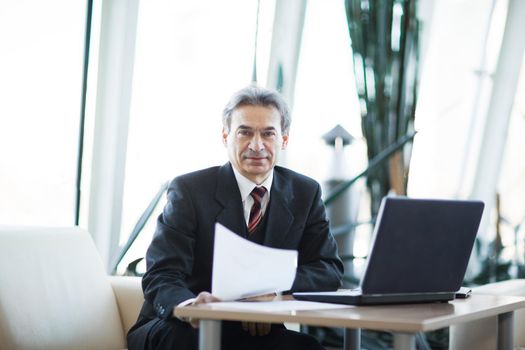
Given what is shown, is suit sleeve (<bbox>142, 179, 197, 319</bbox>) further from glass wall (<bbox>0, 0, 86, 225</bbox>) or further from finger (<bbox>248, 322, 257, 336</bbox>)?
glass wall (<bbox>0, 0, 86, 225</bbox>)

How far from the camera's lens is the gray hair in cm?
270

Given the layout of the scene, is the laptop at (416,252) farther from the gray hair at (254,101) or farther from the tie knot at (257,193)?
the gray hair at (254,101)

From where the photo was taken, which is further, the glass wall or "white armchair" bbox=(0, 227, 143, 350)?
the glass wall

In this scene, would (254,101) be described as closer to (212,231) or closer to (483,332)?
(212,231)

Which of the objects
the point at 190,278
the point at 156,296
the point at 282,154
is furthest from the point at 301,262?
the point at 282,154

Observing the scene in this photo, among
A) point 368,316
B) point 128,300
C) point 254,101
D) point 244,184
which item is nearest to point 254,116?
point 254,101

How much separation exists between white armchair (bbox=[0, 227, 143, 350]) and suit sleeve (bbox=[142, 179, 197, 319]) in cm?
36

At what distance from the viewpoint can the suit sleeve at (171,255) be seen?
227cm

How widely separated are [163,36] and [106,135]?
0.65 metres

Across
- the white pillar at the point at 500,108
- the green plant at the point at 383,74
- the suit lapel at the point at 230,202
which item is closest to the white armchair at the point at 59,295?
the suit lapel at the point at 230,202

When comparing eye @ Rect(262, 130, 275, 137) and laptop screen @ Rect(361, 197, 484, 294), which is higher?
eye @ Rect(262, 130, 275, 137)

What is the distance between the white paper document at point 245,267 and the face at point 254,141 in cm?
59

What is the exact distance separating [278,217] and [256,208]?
78mm

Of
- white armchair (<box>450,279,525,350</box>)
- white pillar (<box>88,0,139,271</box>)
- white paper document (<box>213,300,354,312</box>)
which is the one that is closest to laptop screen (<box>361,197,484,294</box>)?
white paper document (<box>213,300,354,312</box>)
